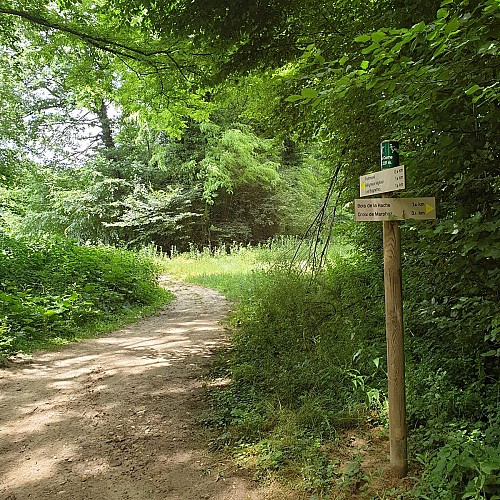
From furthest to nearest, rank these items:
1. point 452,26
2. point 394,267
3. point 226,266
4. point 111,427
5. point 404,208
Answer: point 226,266
point 111,427
point 394,267
point 404,208
point 452,26

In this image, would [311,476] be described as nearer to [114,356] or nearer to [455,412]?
[455,412]

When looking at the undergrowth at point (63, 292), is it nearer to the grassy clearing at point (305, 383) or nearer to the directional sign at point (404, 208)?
the grassy clearing at point (305, 383)

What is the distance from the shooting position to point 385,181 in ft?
10.5

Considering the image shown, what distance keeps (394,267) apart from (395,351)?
59 cm

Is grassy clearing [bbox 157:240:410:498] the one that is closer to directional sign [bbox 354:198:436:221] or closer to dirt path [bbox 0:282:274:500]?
dirt path [bbox 0:282:274:500]

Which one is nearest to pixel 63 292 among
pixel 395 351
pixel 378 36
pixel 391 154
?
pixel 395 351

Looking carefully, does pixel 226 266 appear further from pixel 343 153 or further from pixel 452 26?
pixel 452 26

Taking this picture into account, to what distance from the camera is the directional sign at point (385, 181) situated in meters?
3.07

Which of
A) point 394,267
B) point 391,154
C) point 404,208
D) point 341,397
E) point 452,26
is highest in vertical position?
point 452,26

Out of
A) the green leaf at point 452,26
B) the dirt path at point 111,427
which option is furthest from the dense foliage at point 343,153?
the dirt path at point 111,427

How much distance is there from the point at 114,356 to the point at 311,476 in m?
4.15

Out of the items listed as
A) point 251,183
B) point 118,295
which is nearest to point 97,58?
point 118,295

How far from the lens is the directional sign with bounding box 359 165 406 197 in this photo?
3.07 meters

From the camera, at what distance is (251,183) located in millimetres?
22812
